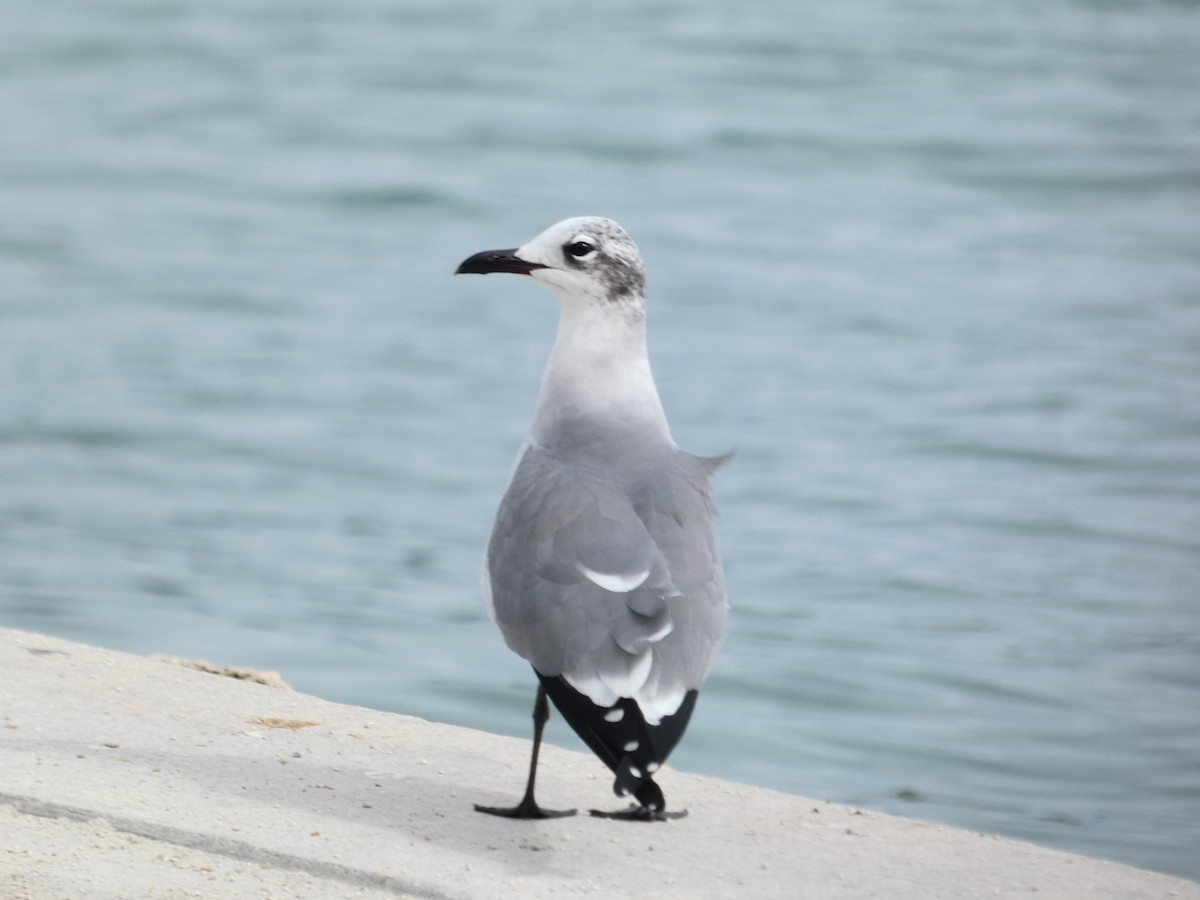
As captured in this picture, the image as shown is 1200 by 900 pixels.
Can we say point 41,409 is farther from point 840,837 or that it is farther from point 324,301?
point 840,837

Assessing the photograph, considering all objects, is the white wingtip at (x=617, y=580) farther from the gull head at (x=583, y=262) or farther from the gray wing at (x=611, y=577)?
the gull head at (x=583, y=262)

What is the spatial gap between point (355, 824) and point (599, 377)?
3.60ft

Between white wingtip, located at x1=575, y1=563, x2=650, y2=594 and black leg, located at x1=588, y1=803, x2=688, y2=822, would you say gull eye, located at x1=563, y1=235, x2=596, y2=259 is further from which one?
black leg, located at x1=588, y1=803, x2=688, y2=822

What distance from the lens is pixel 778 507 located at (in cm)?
1039

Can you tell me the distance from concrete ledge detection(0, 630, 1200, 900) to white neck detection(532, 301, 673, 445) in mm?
781

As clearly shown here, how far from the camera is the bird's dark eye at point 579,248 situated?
4148 mm

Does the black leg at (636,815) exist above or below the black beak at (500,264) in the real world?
below

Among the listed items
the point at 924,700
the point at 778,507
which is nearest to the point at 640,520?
the point at 924,700

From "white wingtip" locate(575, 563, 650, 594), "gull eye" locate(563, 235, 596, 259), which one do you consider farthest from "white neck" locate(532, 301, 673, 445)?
"white wingtip" locate(575, 563, 650, 594)

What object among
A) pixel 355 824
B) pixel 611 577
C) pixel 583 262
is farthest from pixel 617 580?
pixel 583 262

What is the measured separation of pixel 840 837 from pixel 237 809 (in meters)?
1.22

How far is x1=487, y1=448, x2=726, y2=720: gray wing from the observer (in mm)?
3518

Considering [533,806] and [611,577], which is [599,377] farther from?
[533,806]

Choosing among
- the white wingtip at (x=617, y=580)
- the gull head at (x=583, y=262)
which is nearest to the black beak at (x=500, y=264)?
the gull head at (x=583, y=262)
